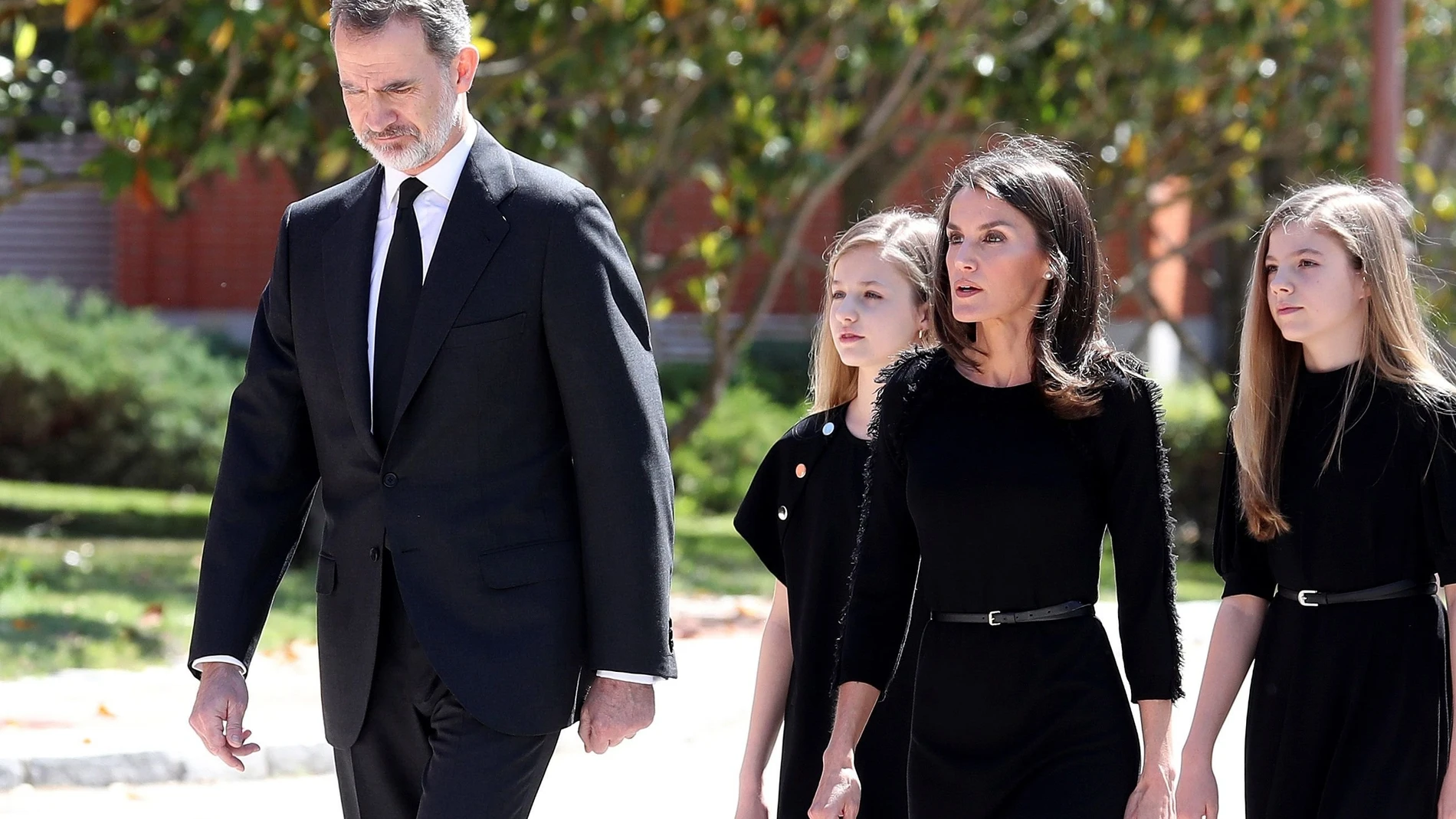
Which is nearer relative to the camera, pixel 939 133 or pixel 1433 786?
pixel 1433 786

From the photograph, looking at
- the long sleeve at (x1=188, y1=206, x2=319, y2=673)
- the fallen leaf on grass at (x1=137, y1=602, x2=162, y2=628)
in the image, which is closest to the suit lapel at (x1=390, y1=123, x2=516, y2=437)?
the long sleeve at (x1=188, y1=206, x2=319, y2=673)

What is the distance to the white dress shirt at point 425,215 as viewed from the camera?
11.0 feet

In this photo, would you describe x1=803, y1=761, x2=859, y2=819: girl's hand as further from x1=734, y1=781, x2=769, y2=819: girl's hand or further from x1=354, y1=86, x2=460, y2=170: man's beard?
x1=354, y1=86, x2=460, y2=170: man's beard

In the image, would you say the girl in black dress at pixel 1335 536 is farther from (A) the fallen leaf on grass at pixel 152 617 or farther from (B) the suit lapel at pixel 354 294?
(A) the fallen leaf on grass at pixel 152 617

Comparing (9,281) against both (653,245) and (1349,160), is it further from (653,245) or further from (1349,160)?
(1349,160)

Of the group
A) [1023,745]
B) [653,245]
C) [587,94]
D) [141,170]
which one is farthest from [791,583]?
[653,245]

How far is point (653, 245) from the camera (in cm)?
2366

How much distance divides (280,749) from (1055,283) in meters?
4.77

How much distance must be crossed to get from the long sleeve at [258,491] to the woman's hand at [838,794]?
1099 millimetres

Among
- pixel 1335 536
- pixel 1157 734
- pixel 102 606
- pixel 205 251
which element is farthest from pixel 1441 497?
pixel 205 251

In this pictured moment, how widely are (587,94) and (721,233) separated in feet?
4.21

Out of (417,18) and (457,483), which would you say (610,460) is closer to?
(457,483)

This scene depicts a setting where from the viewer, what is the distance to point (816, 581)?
418 centimetres

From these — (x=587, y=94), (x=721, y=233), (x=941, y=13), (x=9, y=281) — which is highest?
(x=941, y=13)
